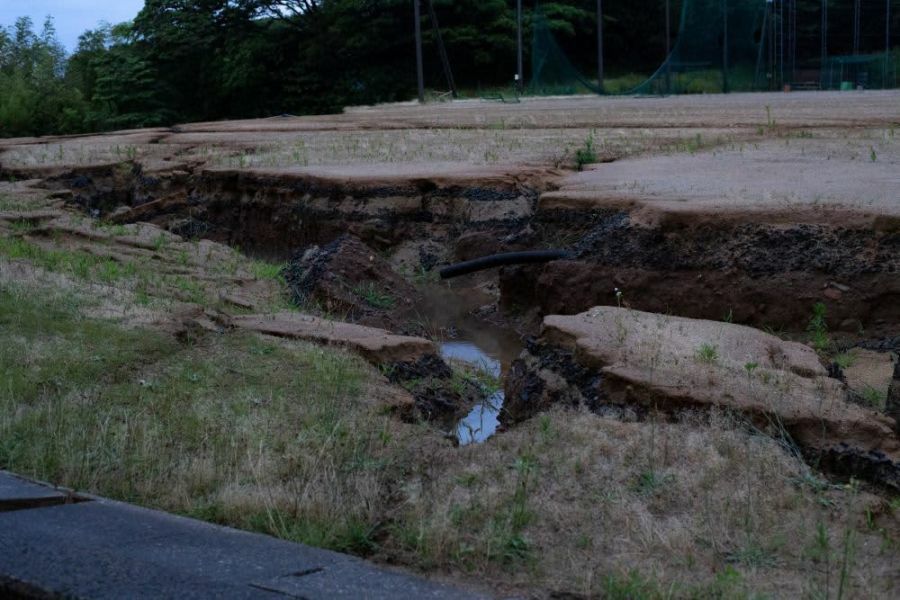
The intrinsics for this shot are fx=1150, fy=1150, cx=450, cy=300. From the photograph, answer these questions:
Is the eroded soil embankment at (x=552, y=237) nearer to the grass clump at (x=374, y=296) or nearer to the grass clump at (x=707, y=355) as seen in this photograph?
the grass clump at (x=374, y=296)

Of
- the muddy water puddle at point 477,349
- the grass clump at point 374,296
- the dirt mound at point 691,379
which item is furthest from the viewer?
the grass clump at point 374,296

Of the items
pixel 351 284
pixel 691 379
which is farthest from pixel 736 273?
pixel 351 284

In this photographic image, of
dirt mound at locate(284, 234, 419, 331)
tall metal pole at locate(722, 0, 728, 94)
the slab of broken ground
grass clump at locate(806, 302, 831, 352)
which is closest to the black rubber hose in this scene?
dirt mound at locate(284, 234, 419, 331)

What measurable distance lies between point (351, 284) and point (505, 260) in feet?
3.59

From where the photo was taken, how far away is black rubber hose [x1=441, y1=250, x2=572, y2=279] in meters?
7.70

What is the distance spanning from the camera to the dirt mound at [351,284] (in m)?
7.80

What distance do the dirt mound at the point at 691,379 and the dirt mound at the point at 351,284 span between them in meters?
2.40

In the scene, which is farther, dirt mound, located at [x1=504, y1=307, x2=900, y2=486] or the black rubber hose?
the black rubber hose

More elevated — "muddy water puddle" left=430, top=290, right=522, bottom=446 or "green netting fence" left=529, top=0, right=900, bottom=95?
"green netting fence" left=529, top=0, right=900, bottom=95

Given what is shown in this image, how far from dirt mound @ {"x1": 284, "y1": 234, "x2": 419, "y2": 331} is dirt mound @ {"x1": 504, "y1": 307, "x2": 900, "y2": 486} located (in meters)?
2.40

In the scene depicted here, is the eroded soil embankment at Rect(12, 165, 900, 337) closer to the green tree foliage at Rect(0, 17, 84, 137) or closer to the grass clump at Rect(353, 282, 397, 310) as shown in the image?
the grass clump at Rect(353, 282, 397, 310)

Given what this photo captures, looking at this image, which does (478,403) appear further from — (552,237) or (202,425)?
(552,237)

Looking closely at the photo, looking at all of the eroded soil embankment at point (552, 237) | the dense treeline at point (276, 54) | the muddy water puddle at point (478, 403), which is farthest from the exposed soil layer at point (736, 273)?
the dense treeline at point (276, 54)

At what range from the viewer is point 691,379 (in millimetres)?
4570
